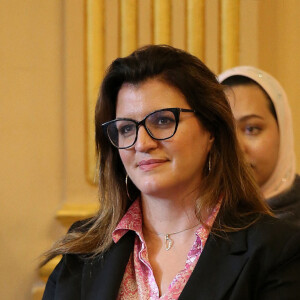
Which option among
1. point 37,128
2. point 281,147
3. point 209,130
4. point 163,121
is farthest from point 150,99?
point 37,128

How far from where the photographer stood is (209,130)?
1.77m

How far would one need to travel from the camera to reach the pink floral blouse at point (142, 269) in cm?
164

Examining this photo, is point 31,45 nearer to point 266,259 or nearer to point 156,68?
point 156,68

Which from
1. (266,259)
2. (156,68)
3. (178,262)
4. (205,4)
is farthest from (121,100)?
(205,4)

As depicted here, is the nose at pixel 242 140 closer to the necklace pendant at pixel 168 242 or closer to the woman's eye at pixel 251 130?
the woman's eye at pixel 251 130

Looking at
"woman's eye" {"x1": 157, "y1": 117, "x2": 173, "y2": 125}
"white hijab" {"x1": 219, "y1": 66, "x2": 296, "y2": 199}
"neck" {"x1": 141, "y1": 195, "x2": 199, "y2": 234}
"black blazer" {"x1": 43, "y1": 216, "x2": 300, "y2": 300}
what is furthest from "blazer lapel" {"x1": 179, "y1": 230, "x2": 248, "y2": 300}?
"white hijab" {"x1": 219, "y1": 66, "x2": 296, "y2": 199}

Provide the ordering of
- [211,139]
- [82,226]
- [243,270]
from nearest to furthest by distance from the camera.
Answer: [243,270], [211,139], [82,226]

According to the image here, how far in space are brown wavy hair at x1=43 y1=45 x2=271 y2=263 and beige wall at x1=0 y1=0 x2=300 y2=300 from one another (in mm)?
752

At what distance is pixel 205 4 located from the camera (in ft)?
9.12

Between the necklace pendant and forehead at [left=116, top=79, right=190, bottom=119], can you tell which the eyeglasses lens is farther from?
the necklace pendant

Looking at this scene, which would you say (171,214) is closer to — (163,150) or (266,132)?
(163,150)

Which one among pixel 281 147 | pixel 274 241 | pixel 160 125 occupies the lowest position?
pixel 274 241

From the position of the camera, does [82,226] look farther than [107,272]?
Yes

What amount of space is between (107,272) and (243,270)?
0.37 metres
